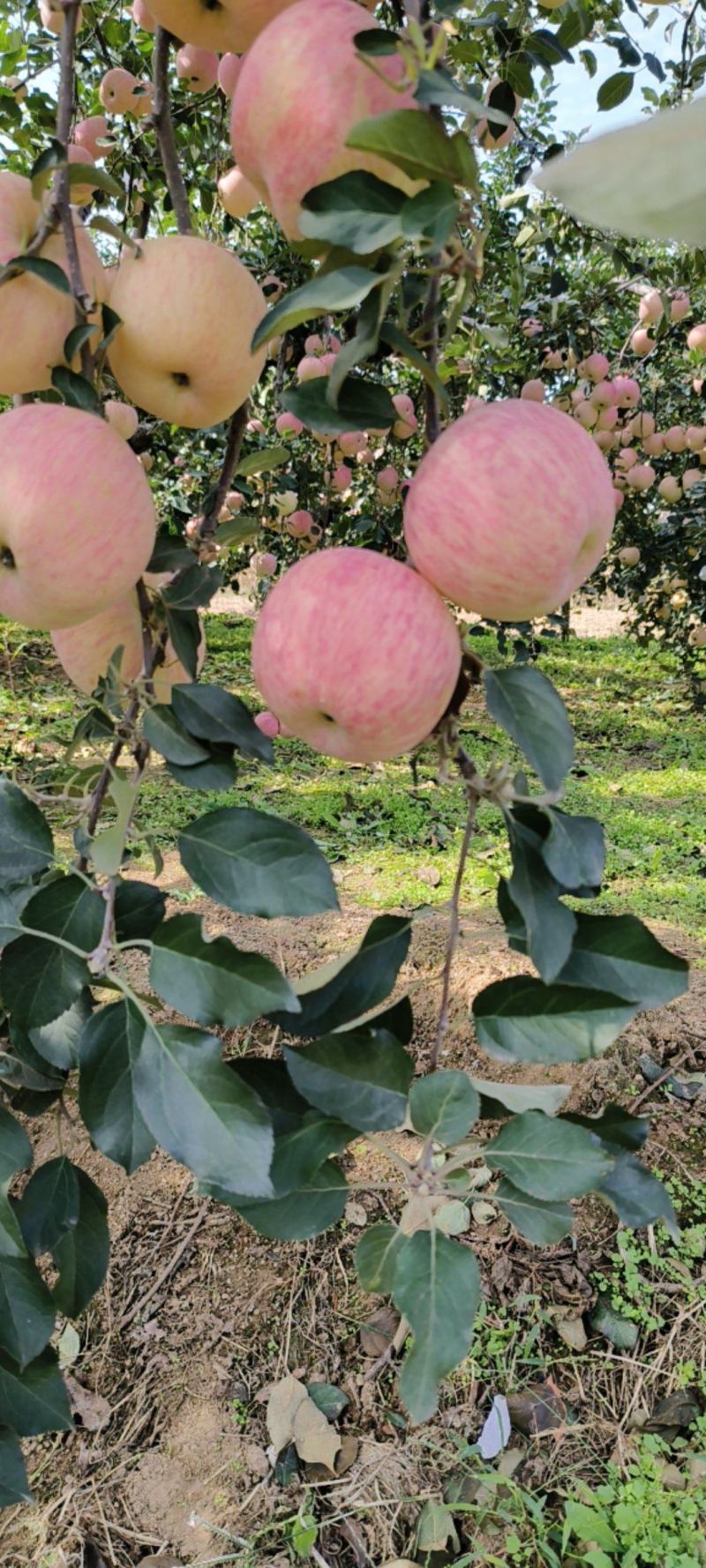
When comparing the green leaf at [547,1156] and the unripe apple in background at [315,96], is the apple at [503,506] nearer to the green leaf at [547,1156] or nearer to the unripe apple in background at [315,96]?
the unripe apple in background at [315,96]

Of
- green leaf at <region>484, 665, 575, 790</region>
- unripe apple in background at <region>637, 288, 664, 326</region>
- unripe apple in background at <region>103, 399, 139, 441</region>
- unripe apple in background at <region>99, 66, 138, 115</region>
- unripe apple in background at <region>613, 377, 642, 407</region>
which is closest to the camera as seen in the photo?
green leaf at <region>484, 665, 575, 790</region>

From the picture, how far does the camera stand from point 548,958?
1.66 feet

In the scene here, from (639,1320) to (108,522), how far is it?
50.2 inches

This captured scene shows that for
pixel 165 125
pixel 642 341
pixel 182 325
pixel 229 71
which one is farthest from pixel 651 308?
pixel 182 325

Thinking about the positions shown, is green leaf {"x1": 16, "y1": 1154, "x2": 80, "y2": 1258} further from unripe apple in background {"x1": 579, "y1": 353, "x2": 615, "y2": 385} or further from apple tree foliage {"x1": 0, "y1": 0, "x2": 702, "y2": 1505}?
unripe apple in background {"x1": 579, "y1": 353, "x2": 615, "y2": 385}

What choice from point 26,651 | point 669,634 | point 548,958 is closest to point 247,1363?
point 548,958

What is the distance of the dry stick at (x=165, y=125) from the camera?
74 cm

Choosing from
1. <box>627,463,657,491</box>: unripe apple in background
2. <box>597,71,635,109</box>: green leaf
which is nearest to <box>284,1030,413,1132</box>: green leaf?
<box>597,71,635,109</box>: green leaf

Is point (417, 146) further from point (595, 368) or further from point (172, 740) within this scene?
point (595, 368)

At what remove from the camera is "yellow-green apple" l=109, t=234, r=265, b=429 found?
611mm

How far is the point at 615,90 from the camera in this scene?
1.52 meters

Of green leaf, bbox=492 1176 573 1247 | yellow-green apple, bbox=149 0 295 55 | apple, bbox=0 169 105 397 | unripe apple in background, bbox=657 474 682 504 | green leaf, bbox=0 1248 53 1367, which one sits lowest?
unripe apple in background, bbox=657 474 682 504

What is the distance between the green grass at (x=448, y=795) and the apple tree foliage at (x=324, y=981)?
3.84ft

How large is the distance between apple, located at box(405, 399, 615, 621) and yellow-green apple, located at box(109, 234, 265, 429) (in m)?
0.18
